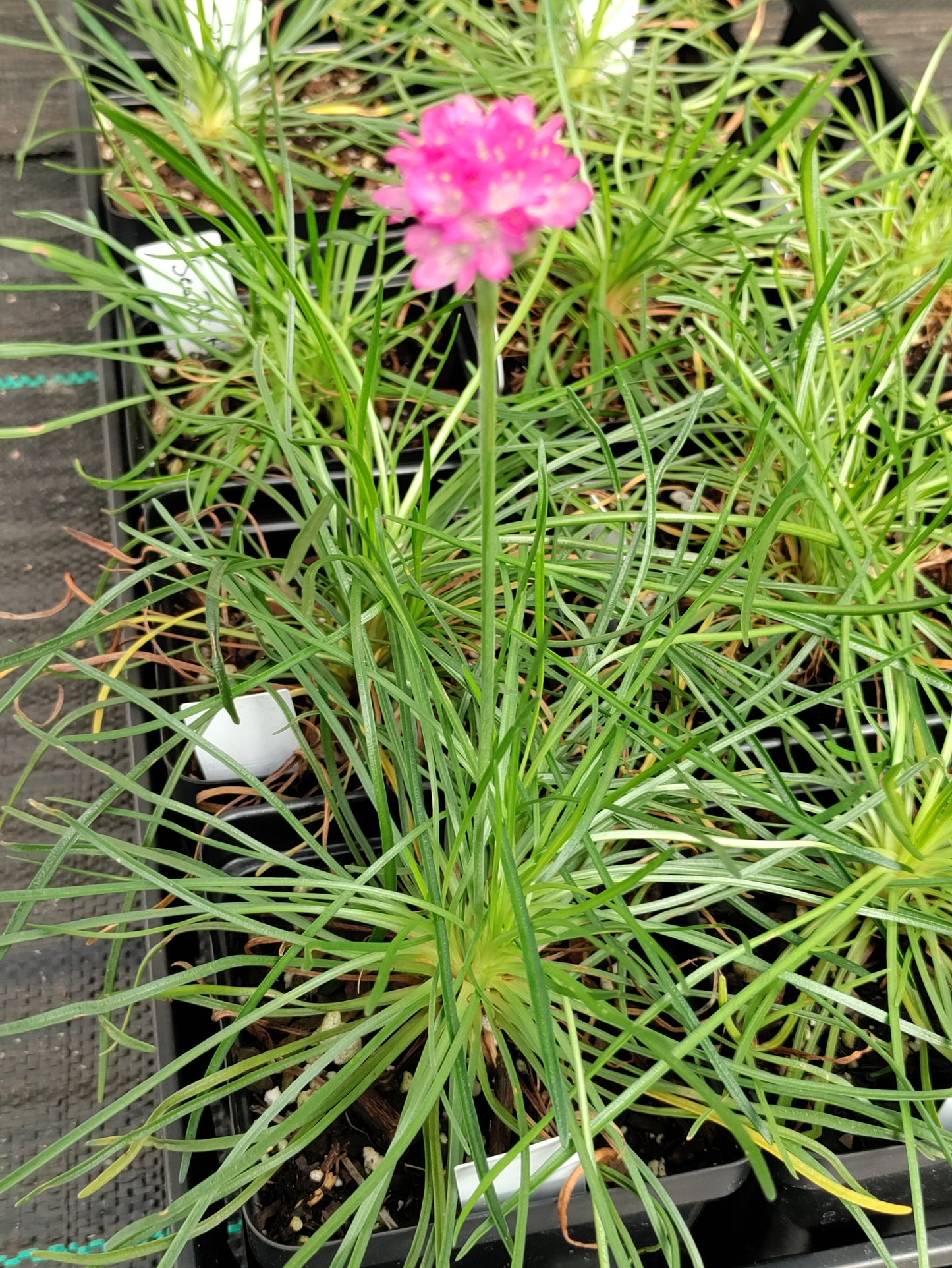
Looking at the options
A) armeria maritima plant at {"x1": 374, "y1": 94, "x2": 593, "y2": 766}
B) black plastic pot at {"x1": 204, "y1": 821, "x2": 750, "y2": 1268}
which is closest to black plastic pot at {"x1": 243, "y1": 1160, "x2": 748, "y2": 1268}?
black plastic pot at {"x1": 204, "y1": 821, "x2": 750, "y2": 1268}

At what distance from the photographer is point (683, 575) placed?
1.66ft

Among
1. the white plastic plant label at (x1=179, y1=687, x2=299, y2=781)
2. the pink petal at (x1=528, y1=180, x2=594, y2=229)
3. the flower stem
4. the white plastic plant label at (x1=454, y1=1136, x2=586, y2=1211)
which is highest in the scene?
the pink petal at (x1=528, y1=180, x2=594, y2=229)

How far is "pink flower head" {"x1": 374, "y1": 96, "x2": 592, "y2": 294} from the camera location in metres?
0.22

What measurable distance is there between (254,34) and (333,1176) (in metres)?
0.80

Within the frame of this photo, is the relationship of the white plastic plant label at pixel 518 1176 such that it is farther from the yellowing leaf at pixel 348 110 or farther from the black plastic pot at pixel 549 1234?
the yellowing leaf at pixel 348 110

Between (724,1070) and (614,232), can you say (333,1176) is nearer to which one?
(724,1070)

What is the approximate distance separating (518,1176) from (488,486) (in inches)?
11.7

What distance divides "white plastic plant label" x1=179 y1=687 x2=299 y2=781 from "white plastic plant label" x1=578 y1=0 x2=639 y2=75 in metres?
A: 0.62

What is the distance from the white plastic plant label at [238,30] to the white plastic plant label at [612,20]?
0.26 metres

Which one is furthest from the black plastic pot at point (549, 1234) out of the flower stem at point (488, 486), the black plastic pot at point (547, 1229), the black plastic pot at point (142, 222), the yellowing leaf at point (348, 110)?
the yellowing leaf at point (348, 110)

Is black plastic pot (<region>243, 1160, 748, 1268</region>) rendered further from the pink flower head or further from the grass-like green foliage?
the pink flower head

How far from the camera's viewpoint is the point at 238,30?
800 mm

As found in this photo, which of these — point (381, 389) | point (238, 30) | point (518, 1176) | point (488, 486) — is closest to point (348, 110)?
point (238, 30)

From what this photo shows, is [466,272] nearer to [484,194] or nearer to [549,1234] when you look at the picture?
[484,194]
